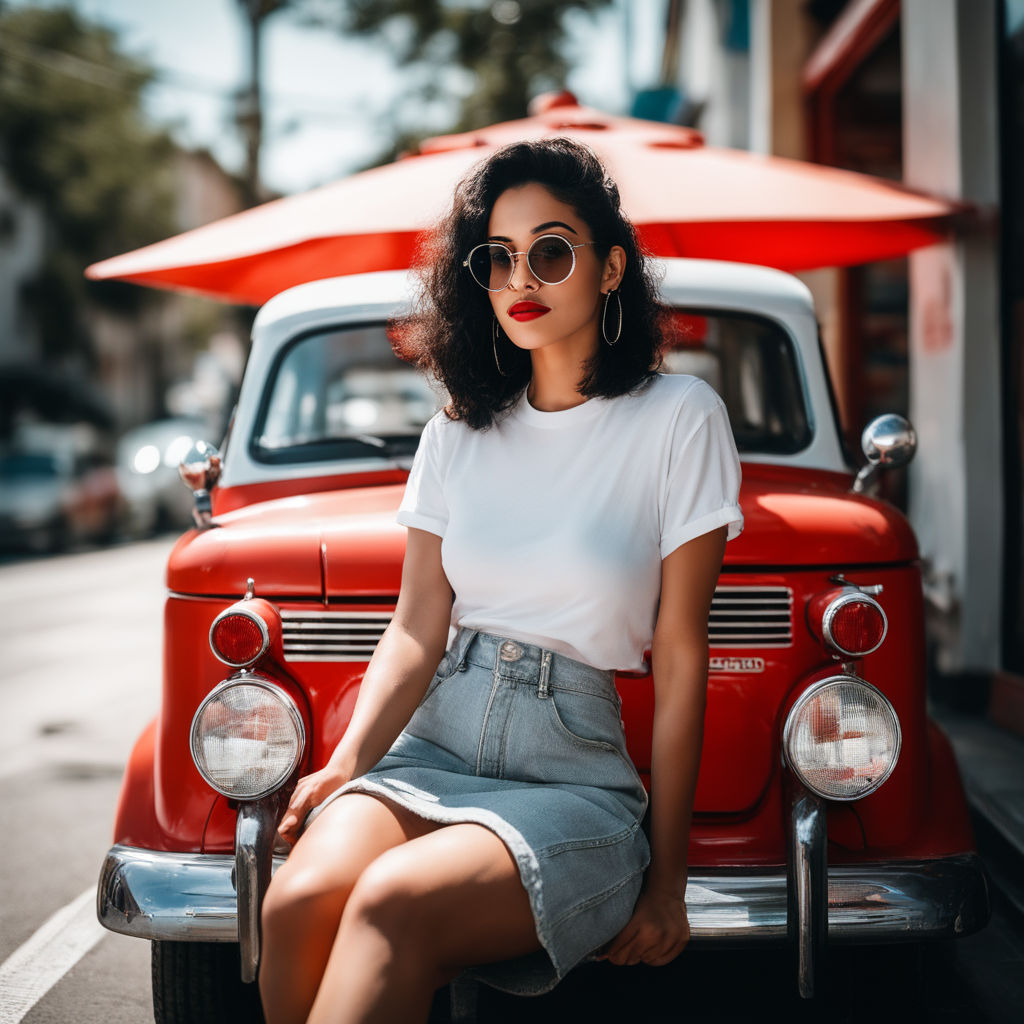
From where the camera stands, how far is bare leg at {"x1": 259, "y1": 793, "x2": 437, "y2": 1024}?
6.50 ft

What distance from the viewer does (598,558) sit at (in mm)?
2240

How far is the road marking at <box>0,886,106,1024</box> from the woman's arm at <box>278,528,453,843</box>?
157cm

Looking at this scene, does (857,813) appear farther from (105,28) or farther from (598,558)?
(105,28)

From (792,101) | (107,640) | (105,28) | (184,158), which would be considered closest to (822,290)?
(792,101)

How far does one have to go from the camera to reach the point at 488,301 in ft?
8.53

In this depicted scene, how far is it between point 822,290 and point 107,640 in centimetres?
638

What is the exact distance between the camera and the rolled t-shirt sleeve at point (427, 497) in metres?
2.46

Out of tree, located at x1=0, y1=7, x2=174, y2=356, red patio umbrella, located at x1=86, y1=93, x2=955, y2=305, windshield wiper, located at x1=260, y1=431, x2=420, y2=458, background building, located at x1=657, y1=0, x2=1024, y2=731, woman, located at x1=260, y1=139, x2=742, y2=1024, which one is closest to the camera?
woman, located at x1=260, y1=139, x2=742, y2=1024

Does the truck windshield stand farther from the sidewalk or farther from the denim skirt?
the denim skirt

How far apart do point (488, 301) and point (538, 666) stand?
0.83m

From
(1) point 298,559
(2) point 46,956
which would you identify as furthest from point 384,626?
(2) point 46,956

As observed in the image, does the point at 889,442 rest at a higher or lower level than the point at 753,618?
higher

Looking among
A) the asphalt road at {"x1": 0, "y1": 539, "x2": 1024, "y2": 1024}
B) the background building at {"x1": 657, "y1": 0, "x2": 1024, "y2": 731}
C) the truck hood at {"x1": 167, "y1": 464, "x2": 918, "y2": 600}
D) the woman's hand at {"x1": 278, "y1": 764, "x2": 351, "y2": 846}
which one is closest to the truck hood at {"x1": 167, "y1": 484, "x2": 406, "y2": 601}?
the truck hood at {"x1": 167, "y1": 464, "x2": 918, "y2": 600}

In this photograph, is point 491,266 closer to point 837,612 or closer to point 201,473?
point 837,612
